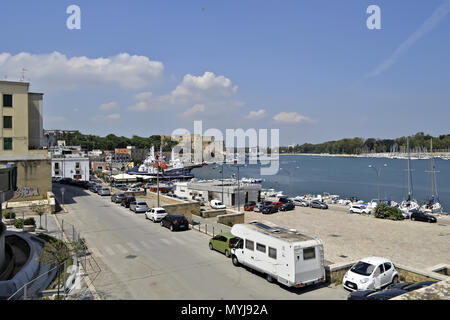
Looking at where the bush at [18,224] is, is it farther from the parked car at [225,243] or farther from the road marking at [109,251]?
the parked car at [225,243]

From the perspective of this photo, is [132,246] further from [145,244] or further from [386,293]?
[386,293]

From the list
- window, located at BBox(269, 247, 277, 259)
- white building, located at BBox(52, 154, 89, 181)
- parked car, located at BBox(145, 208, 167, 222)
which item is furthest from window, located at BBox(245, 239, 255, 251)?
white building, located at BBox(52, 154, 89, 181)

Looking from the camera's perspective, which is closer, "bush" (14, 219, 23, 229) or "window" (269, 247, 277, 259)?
"window" (269, 247, 277, 259)

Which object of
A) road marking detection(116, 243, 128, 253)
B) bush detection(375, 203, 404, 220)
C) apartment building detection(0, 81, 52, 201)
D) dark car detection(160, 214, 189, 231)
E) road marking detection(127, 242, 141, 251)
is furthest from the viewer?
bush detection(375, 203, 404, 220)

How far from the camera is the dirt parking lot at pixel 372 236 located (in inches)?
934

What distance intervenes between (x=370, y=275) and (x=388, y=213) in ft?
99.7

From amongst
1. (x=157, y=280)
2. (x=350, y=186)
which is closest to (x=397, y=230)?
(x=157, y=280)

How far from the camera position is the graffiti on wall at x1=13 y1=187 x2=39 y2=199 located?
1486 inches

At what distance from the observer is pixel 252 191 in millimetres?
53562

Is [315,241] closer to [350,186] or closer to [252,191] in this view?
[252,191]

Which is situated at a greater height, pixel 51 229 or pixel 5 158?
pixel 5 158

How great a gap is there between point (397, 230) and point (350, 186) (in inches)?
3556

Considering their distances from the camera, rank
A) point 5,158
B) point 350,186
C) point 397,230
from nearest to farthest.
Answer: point 397,230 < point 5,158 < point 350,186

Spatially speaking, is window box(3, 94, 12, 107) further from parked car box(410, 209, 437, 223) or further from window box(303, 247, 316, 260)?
parked car box(410, 209, 437, 223)
